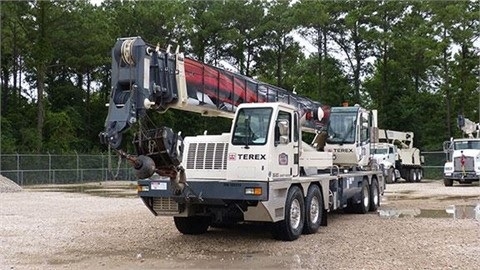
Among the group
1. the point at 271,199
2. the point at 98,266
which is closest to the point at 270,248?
the point at 271,199

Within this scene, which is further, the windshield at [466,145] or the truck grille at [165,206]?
the windshield at [466,145]

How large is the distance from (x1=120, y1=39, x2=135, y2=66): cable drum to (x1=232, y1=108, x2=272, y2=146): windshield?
2607 mm

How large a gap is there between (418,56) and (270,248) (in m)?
44.9

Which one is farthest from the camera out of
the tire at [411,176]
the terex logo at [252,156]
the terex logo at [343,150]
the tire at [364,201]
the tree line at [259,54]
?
the tree line at [259,54]

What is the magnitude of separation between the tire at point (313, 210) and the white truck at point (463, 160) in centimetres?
2015

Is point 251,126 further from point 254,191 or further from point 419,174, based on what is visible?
point 419,174

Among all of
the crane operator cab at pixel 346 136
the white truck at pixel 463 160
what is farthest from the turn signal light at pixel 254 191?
the white truck at pixel 463 160

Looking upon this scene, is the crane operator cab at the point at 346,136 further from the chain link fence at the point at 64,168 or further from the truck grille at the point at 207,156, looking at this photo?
the chain link fence at the point at 64,168

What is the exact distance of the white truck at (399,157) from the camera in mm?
36312

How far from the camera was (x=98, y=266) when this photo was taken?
9.42 m

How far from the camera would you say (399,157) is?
3841 cm

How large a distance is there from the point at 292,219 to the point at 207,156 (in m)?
2.11

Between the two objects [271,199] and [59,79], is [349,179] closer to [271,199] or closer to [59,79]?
[271,199]

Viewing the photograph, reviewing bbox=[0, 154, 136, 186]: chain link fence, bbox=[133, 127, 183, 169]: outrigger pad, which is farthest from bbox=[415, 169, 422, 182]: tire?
bbox=[133, 127, 183, 169]: outrigger pad
